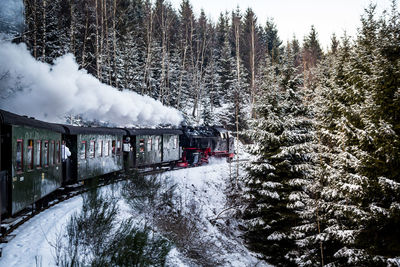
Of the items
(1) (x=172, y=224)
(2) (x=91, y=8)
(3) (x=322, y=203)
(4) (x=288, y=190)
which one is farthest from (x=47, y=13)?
(3) (x=322, y=203)

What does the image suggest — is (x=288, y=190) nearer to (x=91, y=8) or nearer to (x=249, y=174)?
(x=249, y=174)

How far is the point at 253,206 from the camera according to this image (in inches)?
643

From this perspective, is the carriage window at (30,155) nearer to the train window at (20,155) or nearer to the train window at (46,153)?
the train window at (20,155)

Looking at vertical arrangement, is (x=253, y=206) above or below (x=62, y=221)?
below

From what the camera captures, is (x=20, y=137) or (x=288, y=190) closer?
(x=20, y=137)

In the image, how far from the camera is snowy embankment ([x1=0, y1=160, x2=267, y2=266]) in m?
7.14

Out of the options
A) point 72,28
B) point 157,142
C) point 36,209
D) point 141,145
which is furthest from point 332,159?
point 72,28

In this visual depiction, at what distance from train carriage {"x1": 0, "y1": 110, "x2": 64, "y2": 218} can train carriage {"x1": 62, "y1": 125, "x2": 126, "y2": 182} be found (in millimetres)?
1628

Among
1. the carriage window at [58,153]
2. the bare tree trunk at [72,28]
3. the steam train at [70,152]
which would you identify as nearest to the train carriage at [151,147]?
the steam train at [70,152]

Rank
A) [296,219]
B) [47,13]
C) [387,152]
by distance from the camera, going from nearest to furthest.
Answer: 1. [387,152]
2. [296,219]
3. [47,13]

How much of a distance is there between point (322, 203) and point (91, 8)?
2379cm

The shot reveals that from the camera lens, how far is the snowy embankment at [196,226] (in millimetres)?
7145

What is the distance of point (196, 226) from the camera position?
16375mm

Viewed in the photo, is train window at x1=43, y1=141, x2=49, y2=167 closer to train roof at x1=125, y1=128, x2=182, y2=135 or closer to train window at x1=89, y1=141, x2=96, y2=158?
train window at x1=89, y1=141, x2=96, y2=158
